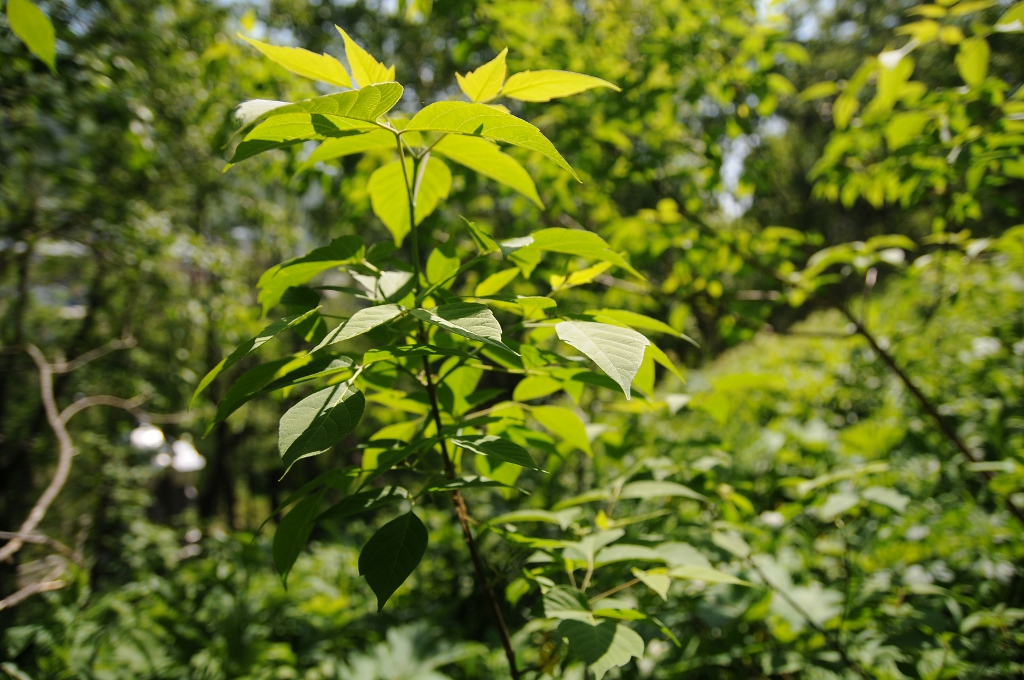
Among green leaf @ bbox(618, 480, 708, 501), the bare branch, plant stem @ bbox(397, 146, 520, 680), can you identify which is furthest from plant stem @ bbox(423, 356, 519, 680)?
the bare branch

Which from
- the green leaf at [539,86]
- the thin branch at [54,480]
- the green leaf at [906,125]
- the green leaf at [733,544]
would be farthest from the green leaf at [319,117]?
the green leaf at [906,125]

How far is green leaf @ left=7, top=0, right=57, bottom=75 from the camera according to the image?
63 centimetres

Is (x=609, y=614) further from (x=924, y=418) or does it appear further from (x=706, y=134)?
(x=924, y=418)

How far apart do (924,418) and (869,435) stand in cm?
104

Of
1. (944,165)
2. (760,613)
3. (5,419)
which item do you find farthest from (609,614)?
(5,419)

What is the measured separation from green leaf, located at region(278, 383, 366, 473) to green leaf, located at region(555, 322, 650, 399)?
22cm

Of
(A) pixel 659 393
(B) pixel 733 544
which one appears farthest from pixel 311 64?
(A) pixel 659 393

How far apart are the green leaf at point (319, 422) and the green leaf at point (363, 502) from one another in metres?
0.15

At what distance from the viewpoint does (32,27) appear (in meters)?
0.66

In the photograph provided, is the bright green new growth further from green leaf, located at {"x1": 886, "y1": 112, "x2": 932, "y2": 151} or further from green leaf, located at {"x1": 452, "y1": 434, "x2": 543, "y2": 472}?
green leaf, located at {"x1": 886, "y1": 112, "x2": 932, "y2": 151}

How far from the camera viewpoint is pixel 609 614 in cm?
67

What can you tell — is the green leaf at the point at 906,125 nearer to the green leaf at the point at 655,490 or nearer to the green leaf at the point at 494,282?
the green leaf at the point at 655,490

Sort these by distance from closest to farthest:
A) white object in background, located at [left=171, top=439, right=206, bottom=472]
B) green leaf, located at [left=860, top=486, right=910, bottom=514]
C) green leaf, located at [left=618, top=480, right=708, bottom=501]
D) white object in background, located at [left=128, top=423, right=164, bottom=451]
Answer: green leaf, located at [left=618, top=480, right=708, bottom=501]
green leaf, located at [left=860, top=486, right=910, bottom=514]
white object in background, located at [left=128, top=423, right=164, bottom=451]
white object in background, located at [left=171, top=439, right=206, bottom=472]

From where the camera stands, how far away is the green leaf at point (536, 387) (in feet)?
2.55
